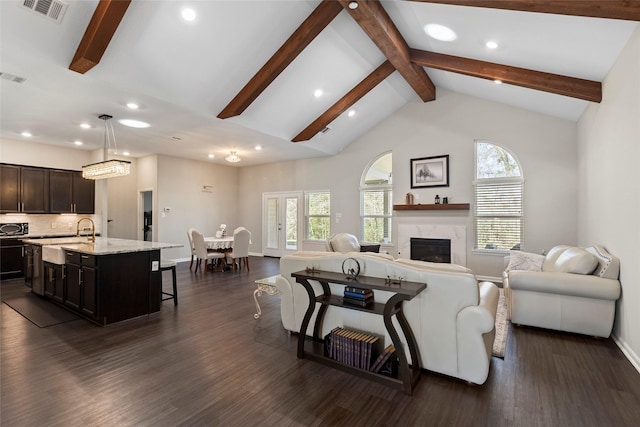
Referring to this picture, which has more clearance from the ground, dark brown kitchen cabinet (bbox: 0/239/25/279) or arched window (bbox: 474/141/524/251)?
arched window (bbox: 474/141/524/251)

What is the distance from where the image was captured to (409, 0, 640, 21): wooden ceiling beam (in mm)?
2387

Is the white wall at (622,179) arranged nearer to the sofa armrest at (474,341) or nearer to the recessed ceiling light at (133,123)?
the sofa armrest at (474,341)

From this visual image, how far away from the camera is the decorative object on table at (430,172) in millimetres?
6594

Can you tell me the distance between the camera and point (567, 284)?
3.30 metres

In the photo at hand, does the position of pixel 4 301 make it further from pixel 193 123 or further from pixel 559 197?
pixel 559 197

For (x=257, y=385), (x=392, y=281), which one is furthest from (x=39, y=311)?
(x=392, y=281)

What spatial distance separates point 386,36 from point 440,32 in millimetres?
728

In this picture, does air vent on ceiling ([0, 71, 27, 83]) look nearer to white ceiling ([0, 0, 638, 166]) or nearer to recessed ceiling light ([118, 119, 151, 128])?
white ceiling ([0, 0, 638, 166])

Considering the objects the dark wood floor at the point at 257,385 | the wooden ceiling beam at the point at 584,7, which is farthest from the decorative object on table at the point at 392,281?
the wooden ceiling beam at the point at 584,7

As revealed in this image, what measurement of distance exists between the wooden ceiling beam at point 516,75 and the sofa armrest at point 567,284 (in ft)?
7.42

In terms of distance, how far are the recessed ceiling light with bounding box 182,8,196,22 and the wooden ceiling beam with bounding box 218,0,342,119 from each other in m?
1.24

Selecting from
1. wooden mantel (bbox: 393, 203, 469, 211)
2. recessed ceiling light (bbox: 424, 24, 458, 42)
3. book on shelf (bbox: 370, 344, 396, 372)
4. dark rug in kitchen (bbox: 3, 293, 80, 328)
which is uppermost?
recessed ceiling light (bbox: 424, 24, 458, 42)

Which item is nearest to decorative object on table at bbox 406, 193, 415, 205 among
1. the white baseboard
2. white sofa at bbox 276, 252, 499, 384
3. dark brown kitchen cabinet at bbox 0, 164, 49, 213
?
the white baseboard

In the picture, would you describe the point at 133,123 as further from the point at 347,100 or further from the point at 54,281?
the point at 347,100
